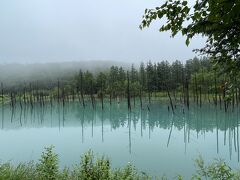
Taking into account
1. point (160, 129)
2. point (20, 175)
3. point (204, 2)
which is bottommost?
point (160, 129)

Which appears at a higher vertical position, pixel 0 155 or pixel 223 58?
pixel 223 58

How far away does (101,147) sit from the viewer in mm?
24125

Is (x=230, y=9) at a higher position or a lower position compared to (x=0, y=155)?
higher

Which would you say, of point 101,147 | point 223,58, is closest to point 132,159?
point 101,147

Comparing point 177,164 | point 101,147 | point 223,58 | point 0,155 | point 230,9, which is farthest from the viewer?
point 101,147

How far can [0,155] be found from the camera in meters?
21.8

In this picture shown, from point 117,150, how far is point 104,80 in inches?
3748

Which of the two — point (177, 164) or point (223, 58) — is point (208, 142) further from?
point (223, 58)

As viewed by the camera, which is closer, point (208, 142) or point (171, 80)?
point (208, 142)

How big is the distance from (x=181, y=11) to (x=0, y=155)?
21.8 m

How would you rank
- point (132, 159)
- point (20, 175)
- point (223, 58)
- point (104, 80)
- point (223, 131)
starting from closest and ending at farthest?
1. point (223, 58)
2. point (20, 175)
3. point (132, 159)
4. point (223, 131)
5. point (104, 80)

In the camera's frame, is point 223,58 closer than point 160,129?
Yes

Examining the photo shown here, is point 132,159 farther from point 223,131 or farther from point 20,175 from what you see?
point 223,131

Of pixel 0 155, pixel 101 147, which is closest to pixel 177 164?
pixel 101 147
